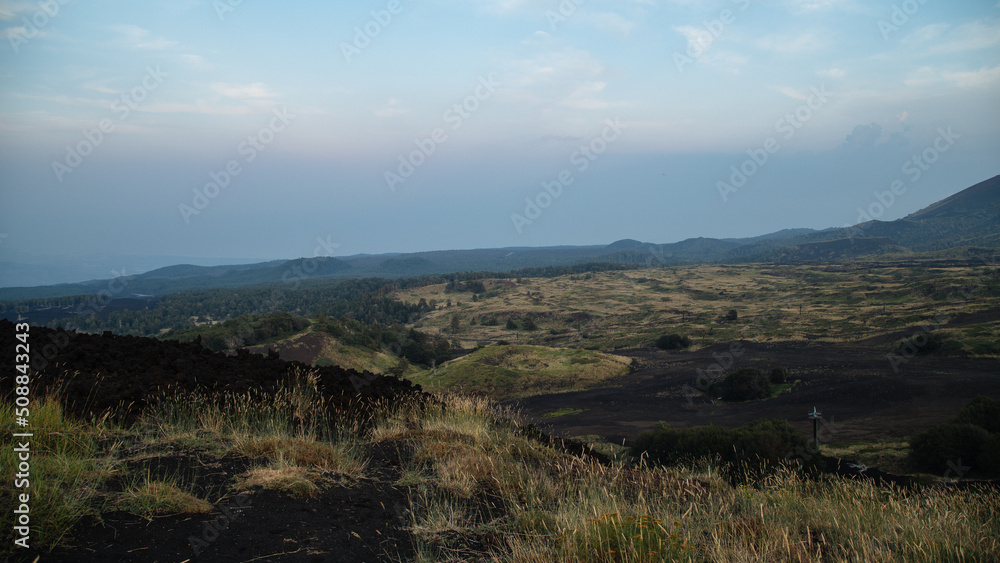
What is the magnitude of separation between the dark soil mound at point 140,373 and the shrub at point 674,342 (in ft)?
174

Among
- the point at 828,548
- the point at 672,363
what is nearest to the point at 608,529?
the point at 828,548

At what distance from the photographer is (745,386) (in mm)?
35531

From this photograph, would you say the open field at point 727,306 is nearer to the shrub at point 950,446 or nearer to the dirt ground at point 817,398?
the dirt ground at point 817,398

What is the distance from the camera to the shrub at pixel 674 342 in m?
60.3

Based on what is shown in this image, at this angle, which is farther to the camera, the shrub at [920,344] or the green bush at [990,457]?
the shrub at [920,344]

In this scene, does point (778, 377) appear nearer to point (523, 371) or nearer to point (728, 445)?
point (523, 371)

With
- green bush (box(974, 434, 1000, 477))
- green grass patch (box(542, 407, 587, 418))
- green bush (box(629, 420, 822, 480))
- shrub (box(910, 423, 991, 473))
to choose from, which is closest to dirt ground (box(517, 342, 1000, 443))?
green grass patch (box(542, 407, 587, 418))

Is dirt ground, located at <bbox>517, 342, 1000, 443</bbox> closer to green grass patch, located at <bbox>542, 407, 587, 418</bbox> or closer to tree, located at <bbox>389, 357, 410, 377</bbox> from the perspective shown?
green grass patch, located at <bbox>542, 407, 587, 418</bbox>

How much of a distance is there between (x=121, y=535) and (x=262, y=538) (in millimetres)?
990

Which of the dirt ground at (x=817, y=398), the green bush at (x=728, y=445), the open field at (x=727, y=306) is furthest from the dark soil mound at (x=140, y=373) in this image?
the open field at (x=727, y=306)

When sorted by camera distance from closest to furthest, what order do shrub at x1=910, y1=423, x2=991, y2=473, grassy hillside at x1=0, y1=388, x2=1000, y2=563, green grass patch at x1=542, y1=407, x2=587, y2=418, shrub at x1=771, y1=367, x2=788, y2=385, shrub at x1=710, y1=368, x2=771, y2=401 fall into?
1. grassy hillside at x1=0, y1=388, x2=1000, y2=563
2. shrub at x1=910, y1=423, x2=991, y2=473
3. green grass patch at x1=542, y1=407, x2=587, y2=418
4. shrub at x1=710, y1=368, x2=771, y2=401
5. shrub at x1=771, y1=367, x2=788, y2=385

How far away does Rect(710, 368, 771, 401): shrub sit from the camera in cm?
3541

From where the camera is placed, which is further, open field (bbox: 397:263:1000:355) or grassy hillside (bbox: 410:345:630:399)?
open field (bbox: 397:263:1000:355)

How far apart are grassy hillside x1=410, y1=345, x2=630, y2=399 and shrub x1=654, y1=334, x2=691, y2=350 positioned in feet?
34.8
